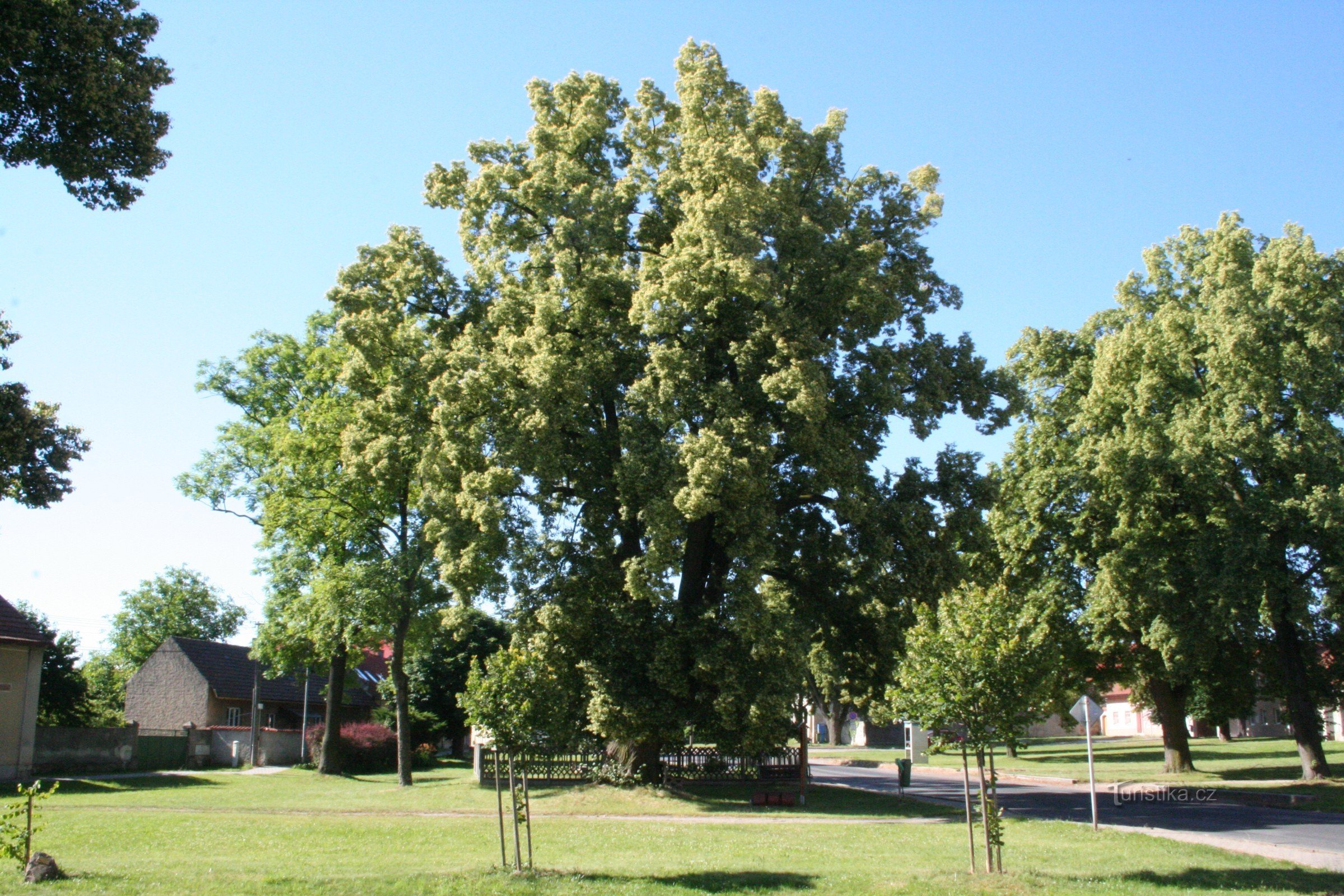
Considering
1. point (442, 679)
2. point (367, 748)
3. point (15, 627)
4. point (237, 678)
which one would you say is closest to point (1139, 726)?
point (442, 679)

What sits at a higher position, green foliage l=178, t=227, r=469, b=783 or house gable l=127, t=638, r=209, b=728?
green foliage l=178, t=227, r=469, b=783

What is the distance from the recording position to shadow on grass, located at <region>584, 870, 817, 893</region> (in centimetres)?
1230

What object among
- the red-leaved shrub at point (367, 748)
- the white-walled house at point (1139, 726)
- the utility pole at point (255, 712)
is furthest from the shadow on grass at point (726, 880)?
the white-walled house at point (1139, 726)

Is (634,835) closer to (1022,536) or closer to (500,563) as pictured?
(500,563)

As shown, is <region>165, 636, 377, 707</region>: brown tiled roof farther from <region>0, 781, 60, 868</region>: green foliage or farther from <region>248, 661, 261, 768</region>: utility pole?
<region>0, 781, 60, 868</region>: green foliage

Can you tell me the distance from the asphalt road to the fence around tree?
4177 mm

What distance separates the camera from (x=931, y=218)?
87.0ft

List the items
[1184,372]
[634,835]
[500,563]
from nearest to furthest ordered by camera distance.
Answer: [634,835], [500,563], [1184,372]

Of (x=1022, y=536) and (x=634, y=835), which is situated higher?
(x=1022, y=536)

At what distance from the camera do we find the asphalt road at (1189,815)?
17500 mm

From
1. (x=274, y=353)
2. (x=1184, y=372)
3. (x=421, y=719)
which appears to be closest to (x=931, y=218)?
(x=1184, y=372)

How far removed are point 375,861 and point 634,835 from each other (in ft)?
16.6

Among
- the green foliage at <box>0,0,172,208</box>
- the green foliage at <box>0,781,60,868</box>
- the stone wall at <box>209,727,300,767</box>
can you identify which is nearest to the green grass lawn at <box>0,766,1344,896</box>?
the green foliage at <box>0,781,60,868</box>

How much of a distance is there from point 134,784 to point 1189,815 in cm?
3016
